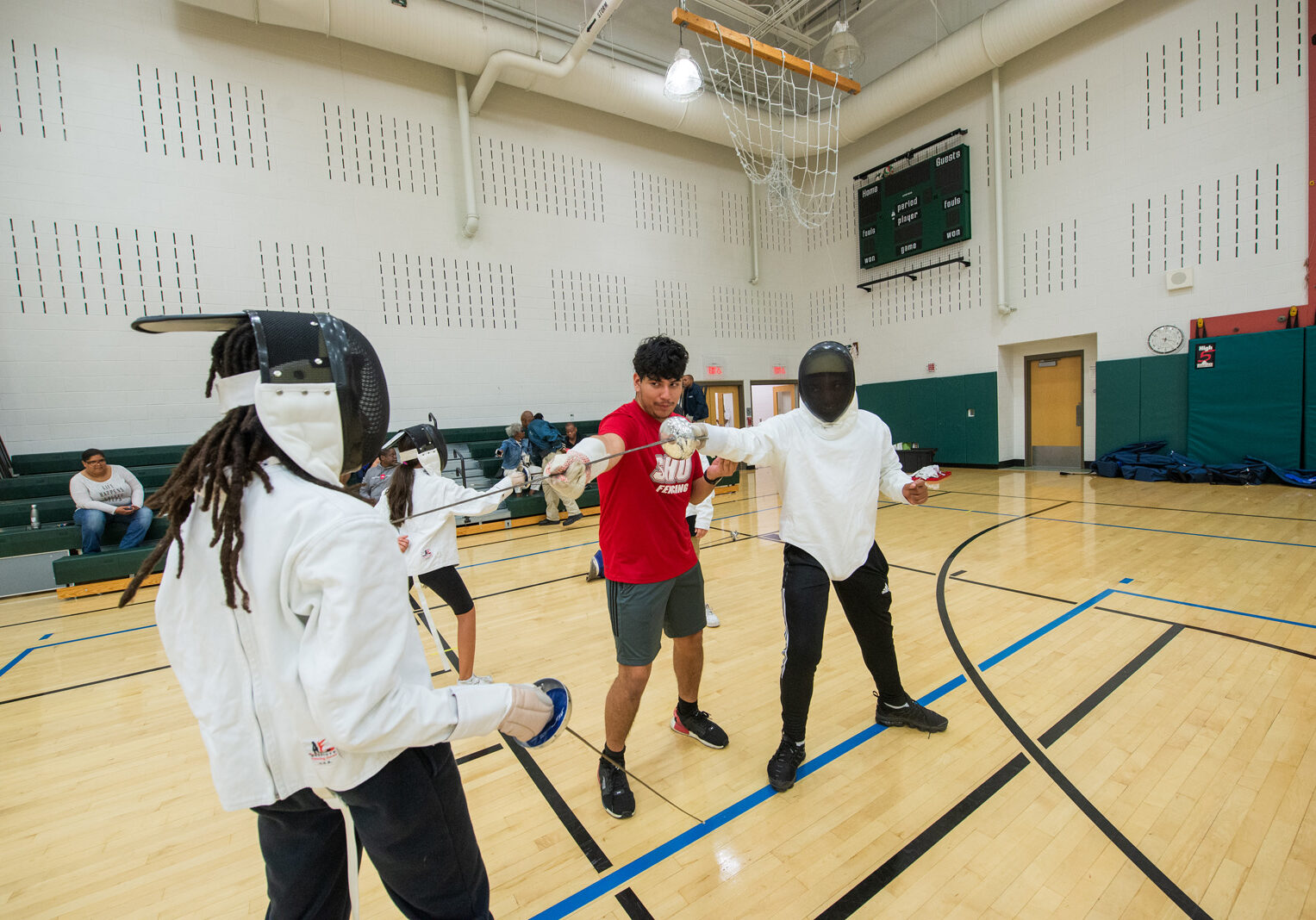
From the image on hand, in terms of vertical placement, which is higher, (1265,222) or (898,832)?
(1265,222)

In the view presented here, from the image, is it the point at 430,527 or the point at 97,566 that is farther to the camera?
the point at 97,566

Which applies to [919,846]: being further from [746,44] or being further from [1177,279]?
[1177,279]

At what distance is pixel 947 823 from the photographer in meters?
1.84

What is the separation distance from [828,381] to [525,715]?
1581mm

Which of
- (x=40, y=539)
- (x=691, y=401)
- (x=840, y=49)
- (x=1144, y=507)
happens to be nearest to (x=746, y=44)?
(x=840, y=49)

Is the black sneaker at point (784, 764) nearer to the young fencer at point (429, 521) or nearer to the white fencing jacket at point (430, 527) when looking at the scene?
the young fencer at point (429, 521)

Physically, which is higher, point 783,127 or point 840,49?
point 840,49

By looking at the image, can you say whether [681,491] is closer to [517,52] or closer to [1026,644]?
[1026,644]

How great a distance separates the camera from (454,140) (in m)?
8.92

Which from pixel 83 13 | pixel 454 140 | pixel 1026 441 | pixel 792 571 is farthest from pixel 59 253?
pixel 1026 441

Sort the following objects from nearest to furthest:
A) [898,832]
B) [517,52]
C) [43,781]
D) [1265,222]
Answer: [898,832] < [43,781] < [1265,222] < [517,52]

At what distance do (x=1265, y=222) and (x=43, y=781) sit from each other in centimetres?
Result: 1302

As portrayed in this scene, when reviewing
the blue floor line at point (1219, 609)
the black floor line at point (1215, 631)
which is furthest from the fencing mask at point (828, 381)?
the blue floor line at point (1219, 609)

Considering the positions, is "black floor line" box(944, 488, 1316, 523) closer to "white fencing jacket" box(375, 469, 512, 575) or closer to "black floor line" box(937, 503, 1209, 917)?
"black floor line" box(937, 503, 1209, 917)
